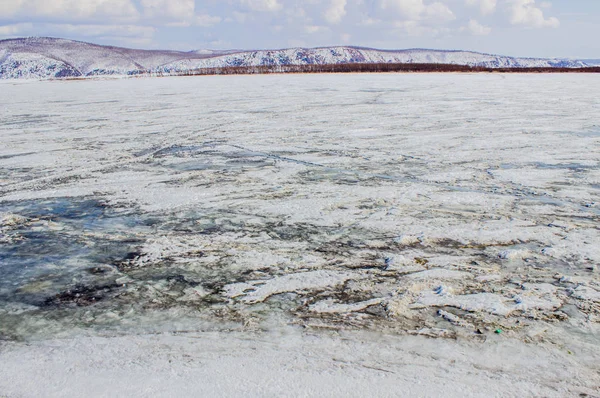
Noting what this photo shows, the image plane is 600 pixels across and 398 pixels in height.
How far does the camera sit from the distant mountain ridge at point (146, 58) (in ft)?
337

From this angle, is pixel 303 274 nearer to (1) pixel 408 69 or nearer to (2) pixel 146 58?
(1) pixel 408 69

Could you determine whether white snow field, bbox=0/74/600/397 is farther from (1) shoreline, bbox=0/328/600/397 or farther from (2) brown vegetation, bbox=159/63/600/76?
(2) brown vegetation, bbox=159/63/600/76

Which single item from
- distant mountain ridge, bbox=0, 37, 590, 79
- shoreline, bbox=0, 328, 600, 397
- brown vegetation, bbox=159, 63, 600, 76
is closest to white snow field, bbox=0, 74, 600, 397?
shoreline, bbox=0, 328, 600, 397

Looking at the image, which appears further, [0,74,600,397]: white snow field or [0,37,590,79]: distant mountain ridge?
[0,37,590,79]: distant mountain ridge

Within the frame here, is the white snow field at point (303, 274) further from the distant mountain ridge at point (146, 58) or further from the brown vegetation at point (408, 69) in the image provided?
the distant mountain ridge at point (146, 58)

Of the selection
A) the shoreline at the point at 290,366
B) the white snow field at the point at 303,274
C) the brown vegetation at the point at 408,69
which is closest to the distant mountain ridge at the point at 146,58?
the brown vegetation at the point at 408,69

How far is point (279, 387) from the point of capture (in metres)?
1.37

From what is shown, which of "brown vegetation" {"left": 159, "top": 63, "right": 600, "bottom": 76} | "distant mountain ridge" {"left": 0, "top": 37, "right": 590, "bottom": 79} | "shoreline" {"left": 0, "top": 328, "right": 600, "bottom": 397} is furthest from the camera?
"distant mountain ridge" {"left": 0, "top": 37, "right": 590, "bottom": 79}

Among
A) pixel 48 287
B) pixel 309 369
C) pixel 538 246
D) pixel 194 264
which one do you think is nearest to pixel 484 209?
pixel 538 246

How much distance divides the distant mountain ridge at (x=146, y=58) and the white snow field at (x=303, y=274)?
73.6 m

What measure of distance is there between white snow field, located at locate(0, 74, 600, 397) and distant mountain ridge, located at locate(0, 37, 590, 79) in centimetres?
7365

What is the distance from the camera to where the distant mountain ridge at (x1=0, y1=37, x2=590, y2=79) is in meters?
103

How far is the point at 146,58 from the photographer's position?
128 metres

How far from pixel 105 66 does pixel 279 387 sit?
393ft
